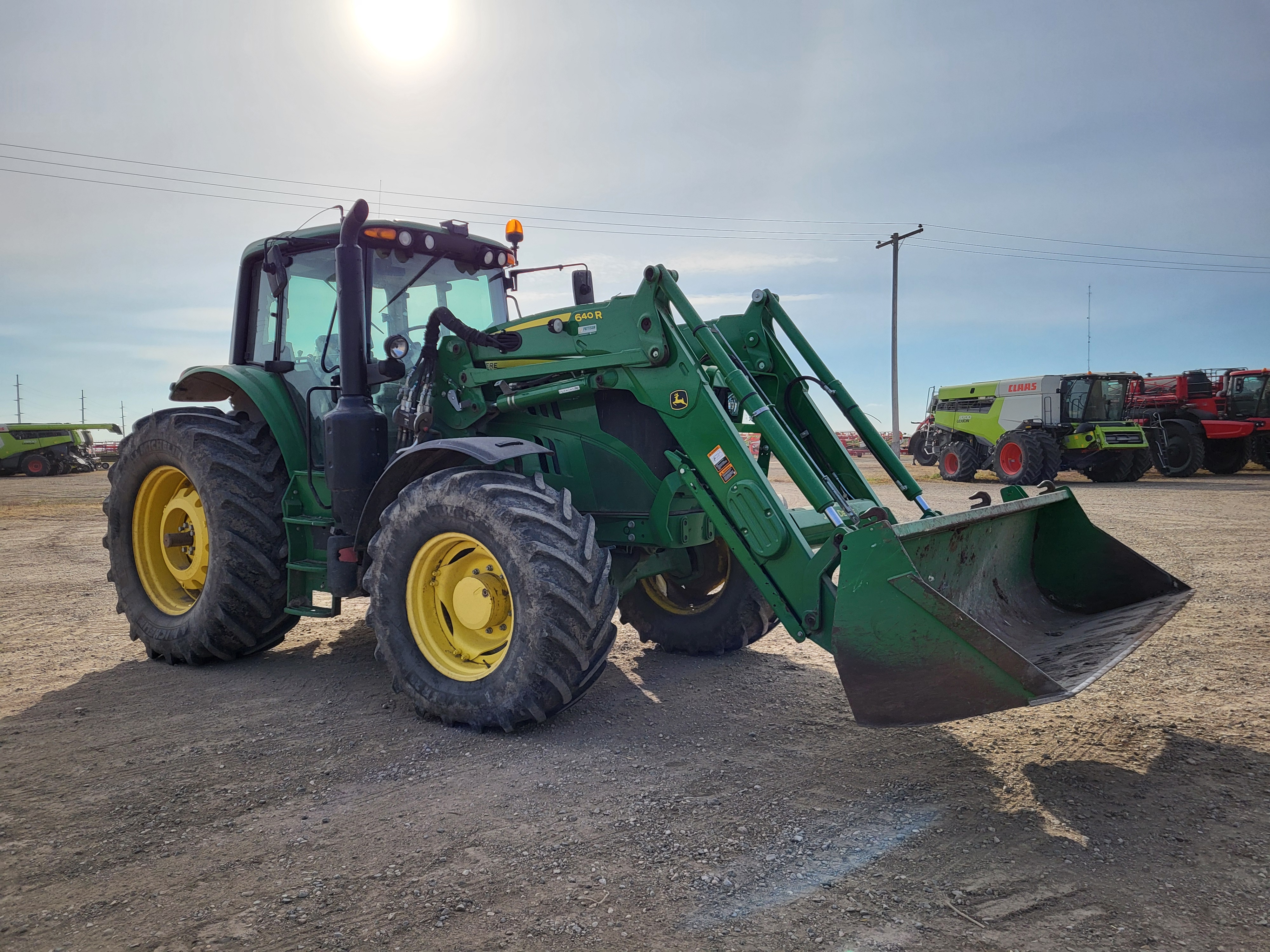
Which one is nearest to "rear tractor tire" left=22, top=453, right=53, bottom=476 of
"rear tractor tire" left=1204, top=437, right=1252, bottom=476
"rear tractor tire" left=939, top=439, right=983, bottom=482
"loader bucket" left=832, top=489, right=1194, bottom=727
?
"rear tractor tire" left=939, top=439, right=983, bottom=482

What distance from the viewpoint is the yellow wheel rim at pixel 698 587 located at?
18.1 ft

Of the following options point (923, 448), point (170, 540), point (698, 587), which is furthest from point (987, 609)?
point (923, 448)

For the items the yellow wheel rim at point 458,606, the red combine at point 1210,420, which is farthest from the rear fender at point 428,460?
the red combine at point 1210,420

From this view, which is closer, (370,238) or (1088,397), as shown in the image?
(370,238)

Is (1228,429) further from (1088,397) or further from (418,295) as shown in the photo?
(418,295)

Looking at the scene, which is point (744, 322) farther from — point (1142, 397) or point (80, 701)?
point (1142, 397)

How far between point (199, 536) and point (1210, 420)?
2477 centimetres

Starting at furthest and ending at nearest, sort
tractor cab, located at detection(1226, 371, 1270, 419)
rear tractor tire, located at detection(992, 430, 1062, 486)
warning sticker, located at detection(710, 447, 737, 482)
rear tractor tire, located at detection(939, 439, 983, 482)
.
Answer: rear tractor tire, located at detection(939, 439, 983, 482)
tractor cab, located at detection(1226, 371, 1270, 419)
rear tractor tire, located at detection(992, 430, 1062, 486)
warning sticker, located at detection(710, 447, 737, 482)

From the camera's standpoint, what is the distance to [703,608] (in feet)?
18.1

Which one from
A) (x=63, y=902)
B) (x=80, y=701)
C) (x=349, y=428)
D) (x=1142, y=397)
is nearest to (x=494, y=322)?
(x=349, y=428)

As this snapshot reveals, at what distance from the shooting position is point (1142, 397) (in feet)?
78.1

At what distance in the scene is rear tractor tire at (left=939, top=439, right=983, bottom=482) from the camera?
74.7 ft

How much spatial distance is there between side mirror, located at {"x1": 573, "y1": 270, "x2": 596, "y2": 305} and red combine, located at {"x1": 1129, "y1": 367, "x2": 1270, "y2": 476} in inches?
833

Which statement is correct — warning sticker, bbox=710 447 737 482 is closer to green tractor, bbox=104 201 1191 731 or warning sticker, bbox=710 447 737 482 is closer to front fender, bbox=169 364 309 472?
green tractor, bbox=104 201 1191 731
